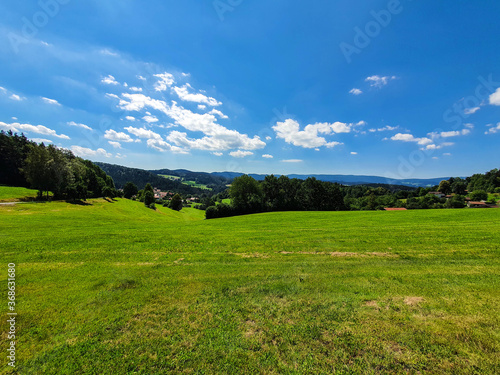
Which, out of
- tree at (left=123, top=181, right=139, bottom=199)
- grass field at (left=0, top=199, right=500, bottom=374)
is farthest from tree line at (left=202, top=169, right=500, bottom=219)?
tree at (left=123, top=181, right=139, bottom=199)

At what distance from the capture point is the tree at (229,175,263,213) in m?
54.3

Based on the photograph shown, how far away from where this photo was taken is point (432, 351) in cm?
451

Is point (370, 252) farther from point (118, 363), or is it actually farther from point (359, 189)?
point (359, 189)

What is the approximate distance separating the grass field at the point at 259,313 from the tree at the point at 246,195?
42554 millimetres

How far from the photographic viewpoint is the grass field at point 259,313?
4.42 metres

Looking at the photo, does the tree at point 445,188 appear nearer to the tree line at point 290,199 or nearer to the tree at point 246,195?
the tree line at point 290,199

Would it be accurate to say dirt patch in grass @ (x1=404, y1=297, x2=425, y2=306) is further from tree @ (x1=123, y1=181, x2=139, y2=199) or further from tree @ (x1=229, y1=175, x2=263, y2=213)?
tree @ (x1=123, y1=181, x2=139, y2=199)

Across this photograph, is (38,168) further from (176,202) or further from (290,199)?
(290,199)

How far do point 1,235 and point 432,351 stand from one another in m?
26.4

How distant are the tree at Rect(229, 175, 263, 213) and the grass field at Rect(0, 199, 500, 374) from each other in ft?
140

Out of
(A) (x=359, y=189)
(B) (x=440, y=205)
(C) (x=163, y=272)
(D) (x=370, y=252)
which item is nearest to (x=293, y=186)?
(B) (x=440, y=205)

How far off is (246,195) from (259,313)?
50.1m

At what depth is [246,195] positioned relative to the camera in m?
56.2

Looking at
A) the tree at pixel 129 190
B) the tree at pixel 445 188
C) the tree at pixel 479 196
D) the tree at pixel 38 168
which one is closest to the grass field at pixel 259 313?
the tree at pixel 38 168
